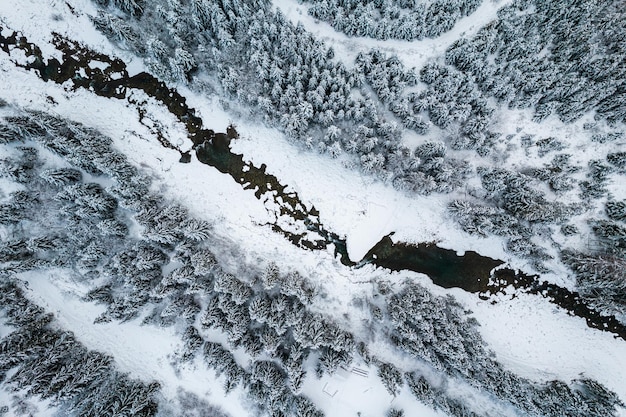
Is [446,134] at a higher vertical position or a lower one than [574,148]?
lower

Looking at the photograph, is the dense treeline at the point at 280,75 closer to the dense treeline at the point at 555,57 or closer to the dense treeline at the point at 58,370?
the dense treeline at the point at 555,57

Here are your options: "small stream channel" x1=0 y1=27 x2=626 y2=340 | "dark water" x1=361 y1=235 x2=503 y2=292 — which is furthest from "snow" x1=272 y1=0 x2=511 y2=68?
"dark water" x1=361 y1=235 x2=503 y2=292

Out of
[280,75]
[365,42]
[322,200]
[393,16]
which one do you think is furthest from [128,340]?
[393,16]

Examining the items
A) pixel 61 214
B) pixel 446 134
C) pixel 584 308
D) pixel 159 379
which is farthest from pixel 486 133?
pixel 61 214

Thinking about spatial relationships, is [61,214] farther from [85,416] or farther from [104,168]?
[85,416]

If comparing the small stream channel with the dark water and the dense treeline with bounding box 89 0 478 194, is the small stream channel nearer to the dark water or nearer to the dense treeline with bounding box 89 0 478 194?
the dark water

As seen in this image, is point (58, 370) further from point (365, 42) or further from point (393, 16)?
point (393, 16)
